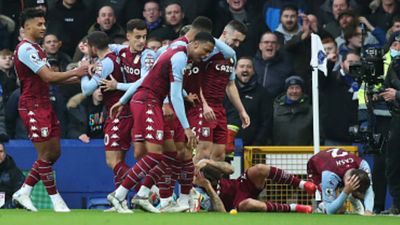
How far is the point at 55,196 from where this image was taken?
1878 centimetres

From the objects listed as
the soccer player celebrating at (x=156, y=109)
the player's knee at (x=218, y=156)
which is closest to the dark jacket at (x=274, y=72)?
the player's knee at (x=218, y=156)

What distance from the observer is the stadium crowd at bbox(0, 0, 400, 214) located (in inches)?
725

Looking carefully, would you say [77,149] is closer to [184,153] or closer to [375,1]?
[184,153]

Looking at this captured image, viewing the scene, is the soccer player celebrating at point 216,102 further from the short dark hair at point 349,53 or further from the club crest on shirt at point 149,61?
the short dark hair at point 349,53

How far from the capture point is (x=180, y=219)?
55.0 feet

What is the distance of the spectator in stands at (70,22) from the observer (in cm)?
2469

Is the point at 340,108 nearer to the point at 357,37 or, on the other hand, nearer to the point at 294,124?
the point at 294,124

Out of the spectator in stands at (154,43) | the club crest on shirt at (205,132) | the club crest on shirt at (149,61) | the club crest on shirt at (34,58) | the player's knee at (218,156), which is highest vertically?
the spectator in stands at (154,43)

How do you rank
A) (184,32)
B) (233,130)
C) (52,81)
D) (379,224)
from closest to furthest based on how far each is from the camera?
(379,224), (52,81), (184,32), (233,130)

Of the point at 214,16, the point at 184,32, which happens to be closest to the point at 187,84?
the point at 184,32

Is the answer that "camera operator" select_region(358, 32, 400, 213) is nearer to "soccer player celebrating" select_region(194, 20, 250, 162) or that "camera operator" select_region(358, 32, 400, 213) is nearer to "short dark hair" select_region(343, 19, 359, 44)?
"soccer player celebrating" select_region(194, 20, 250, 162)

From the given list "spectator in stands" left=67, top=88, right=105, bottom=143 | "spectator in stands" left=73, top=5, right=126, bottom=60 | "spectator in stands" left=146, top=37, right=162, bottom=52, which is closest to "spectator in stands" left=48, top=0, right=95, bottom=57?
"spectator in stands" left=73, top=5, right=126, bottom=60

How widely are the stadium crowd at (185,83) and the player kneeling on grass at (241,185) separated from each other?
0.12 ft

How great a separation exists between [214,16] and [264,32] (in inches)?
39.1
